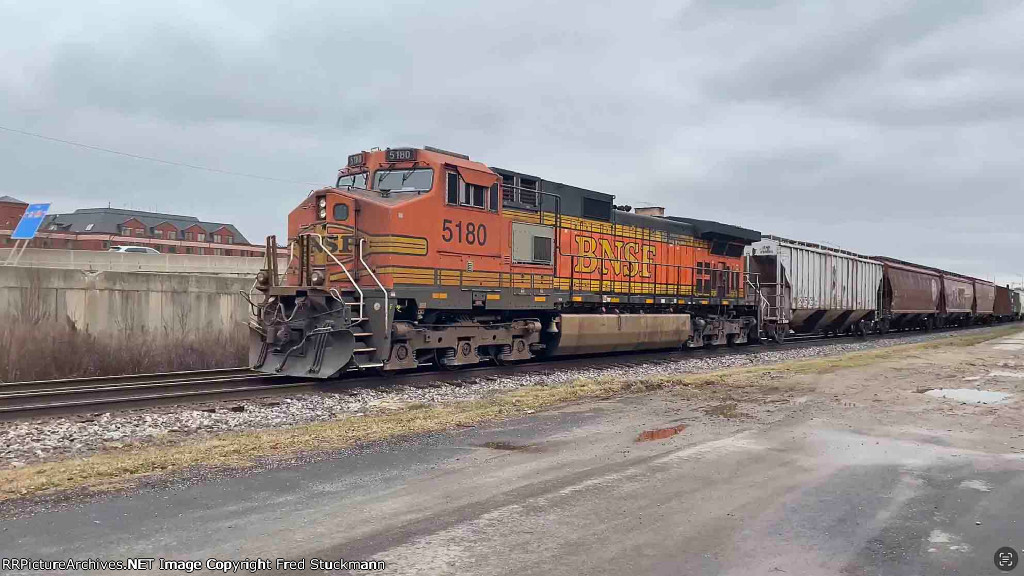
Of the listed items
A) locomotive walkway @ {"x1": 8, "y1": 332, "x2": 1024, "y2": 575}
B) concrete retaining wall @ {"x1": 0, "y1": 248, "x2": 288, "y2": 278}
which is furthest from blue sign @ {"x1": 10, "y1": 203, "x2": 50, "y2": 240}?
locomotive walkway @ {"x1": 8, "y1": 332, "x2": 1024, "y2": 575}

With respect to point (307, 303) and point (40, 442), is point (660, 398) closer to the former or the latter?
point (307, 303)

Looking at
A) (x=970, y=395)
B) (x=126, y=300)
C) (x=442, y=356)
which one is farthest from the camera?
(x=126, y=300)

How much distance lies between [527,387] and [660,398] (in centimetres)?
274

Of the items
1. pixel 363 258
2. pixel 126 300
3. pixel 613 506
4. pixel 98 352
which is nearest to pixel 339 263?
pixel 363 258

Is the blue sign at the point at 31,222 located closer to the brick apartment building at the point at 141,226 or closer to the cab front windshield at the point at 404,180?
the cab front windshield at the point at 404,180

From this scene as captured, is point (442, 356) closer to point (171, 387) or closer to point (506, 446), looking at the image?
point (171, 387)

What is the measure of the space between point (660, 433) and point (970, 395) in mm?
6120

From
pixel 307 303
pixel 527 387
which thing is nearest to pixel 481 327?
pixel 527 387

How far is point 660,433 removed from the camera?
8234 millimetres

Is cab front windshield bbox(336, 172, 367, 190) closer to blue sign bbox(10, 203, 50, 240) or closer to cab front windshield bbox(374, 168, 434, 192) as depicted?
cab front windshield bbox(374, 168, 434, 192)

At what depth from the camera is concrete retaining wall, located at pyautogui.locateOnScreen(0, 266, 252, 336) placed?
14727 millimetres

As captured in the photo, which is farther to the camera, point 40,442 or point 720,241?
point 720,241

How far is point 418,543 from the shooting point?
181 inches

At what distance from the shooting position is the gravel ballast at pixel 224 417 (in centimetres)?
783
